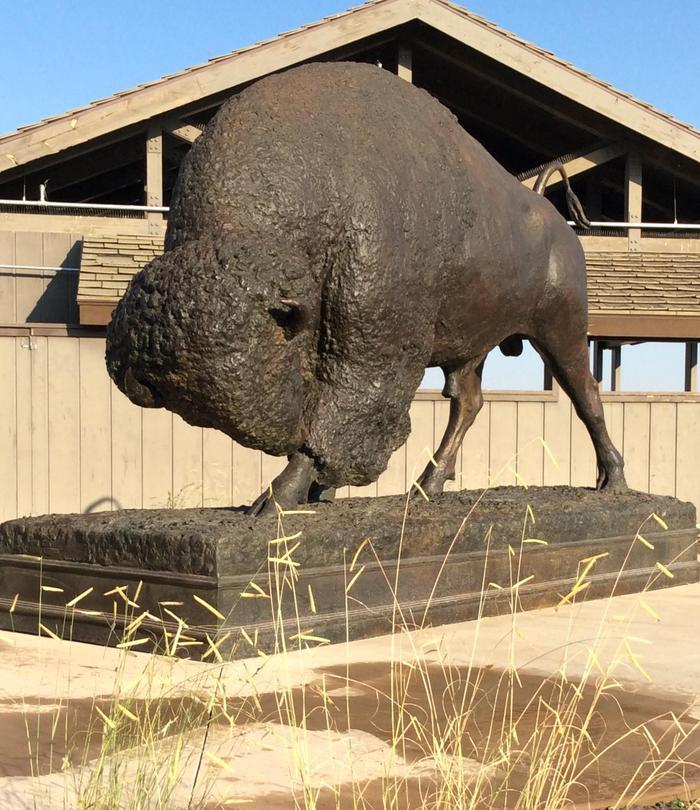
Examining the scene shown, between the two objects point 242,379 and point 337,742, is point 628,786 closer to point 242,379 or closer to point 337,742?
point 337,742

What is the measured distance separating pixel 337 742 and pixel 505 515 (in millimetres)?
2541

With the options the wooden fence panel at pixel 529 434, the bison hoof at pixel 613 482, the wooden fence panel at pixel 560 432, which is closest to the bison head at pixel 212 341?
the bison hoof at pixel 613 482

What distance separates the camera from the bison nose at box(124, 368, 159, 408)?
13.7 ft

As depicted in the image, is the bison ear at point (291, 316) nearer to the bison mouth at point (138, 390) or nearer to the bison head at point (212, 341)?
the bison head at point (212, 341)

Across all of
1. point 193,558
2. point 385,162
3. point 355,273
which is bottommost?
point 193,558

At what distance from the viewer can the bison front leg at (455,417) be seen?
19.3 feet

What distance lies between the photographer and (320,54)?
32.8 feet

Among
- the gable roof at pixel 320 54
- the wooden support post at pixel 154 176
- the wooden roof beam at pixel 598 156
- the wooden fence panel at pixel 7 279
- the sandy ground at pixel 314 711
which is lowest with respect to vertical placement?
the sandy ground at pixel 314 711

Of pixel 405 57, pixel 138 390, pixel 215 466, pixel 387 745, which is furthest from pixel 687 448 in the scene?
pixel 387 745

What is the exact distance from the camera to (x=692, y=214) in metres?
12.8

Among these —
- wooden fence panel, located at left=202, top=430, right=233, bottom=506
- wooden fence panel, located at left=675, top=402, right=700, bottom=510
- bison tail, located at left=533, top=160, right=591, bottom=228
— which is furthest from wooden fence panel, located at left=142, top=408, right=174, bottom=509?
wooden fence panel, located at left=675, top=402, right=700, bottom=510

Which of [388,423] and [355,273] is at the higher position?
[355,273]

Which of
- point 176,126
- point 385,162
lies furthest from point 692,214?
point 385,162

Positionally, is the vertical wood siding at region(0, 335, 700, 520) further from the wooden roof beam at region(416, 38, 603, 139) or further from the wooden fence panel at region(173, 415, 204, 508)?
the wooden roof beam at region(416, 38, 603, 139)
